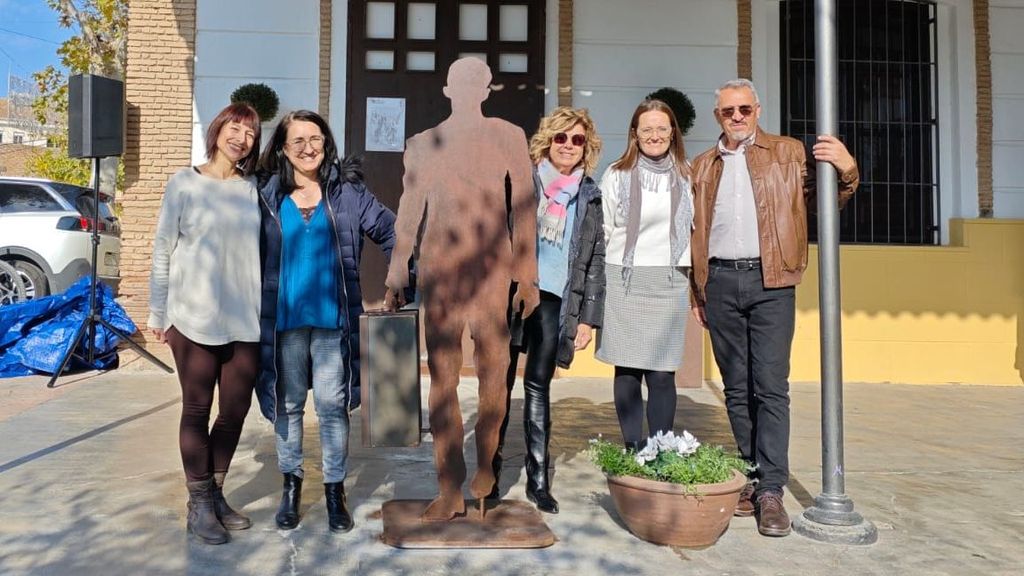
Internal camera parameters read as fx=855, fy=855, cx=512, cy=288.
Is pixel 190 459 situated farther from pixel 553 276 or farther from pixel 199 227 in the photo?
pixel 553 276

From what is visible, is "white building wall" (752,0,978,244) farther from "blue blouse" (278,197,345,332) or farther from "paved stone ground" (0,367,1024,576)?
"blue blouse" (278,197,345,332)

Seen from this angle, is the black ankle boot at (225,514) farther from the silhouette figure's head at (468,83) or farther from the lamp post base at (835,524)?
the lamp post base at (835,524)

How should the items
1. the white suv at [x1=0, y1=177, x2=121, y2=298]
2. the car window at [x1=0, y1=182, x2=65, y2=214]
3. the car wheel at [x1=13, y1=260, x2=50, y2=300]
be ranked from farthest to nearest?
the car window at [x1=0, y1=182, x2=65, y2=214] → the white suv at [x1=0, y1=177, x2=121, y2=298] → the car wheel at [x1=13, y1=260, x2=50, y2=300]

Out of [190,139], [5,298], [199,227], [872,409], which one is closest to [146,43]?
[190,139]

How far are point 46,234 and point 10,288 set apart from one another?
0.74 metres

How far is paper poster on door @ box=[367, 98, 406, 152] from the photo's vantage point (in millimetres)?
8055

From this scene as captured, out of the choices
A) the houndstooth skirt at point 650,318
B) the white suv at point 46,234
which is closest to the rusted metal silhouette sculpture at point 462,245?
the houndstooth skirt at point 650,318

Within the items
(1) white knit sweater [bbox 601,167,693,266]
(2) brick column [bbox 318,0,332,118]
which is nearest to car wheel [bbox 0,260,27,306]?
(2) brick column [bbox 318,0,332,118]

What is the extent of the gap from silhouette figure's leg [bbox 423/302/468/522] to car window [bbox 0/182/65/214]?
830cm

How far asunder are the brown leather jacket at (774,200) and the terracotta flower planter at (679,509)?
907 mm

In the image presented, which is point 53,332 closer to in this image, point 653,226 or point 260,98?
point 260,98

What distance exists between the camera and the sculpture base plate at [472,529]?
3.35 meters

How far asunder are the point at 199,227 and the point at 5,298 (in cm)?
729

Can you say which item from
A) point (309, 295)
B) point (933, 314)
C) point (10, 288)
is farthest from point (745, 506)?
point (10, 288)
